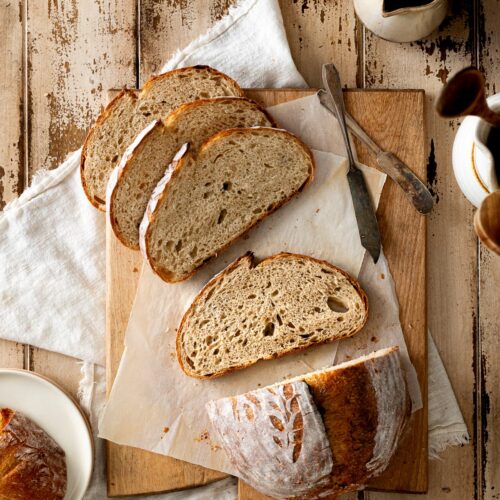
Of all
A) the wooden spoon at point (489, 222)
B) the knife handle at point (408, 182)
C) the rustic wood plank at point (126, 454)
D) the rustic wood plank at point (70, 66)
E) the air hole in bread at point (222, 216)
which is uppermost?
the rustic wood plank at point (70, 66)

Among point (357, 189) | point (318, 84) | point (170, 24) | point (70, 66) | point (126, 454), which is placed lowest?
point (126, 454)

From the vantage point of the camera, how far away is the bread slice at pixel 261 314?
2307mm

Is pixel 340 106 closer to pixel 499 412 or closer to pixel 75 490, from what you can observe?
pixel 499 412

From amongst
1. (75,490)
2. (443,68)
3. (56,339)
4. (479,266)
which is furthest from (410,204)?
(75,490)

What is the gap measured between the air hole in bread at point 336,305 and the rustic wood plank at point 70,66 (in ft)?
3.33

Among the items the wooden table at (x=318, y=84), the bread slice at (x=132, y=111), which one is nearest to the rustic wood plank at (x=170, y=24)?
the wooden table at (x=318, y=84)

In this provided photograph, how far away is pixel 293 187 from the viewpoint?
7.71ft

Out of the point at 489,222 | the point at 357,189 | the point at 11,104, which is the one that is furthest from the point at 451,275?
the point at 11,104

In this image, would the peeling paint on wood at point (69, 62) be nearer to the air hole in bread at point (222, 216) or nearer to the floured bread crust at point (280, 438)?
the air hole in bread at point (222, 216)

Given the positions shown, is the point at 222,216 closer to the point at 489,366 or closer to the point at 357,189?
the point at 357,189

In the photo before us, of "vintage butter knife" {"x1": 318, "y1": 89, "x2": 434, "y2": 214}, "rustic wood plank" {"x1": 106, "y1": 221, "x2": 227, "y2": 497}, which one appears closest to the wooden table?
"vintage butter knife" {"x1": 318, "y1": 89, "x2": 434, "y2": 214}

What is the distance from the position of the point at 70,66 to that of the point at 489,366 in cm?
177

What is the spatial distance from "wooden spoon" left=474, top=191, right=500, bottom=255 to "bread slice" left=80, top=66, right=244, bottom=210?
0.91 meters

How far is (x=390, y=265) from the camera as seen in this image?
2.36m
